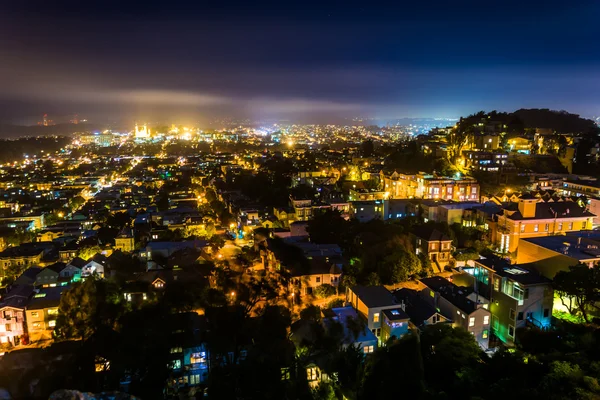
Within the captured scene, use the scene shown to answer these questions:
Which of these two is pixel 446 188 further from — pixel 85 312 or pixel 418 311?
pixel 85 312

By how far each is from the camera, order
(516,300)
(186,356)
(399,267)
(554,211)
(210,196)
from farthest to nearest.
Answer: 1. (210,196)
2. (554,211)
3. (399,267)
4. (516,300)
5. (186,356)

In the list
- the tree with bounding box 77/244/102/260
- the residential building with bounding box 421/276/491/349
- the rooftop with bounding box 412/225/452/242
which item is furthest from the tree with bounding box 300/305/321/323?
the tree with bounding box 77/244/102/260

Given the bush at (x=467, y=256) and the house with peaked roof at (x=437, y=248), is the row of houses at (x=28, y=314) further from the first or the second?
the bush at (x=467, y=256)

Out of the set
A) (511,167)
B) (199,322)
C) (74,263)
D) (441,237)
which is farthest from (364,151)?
(199,322)

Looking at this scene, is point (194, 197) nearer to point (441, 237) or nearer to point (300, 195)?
point (300, 195)

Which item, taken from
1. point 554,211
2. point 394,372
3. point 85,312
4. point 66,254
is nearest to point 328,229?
point 554,211
